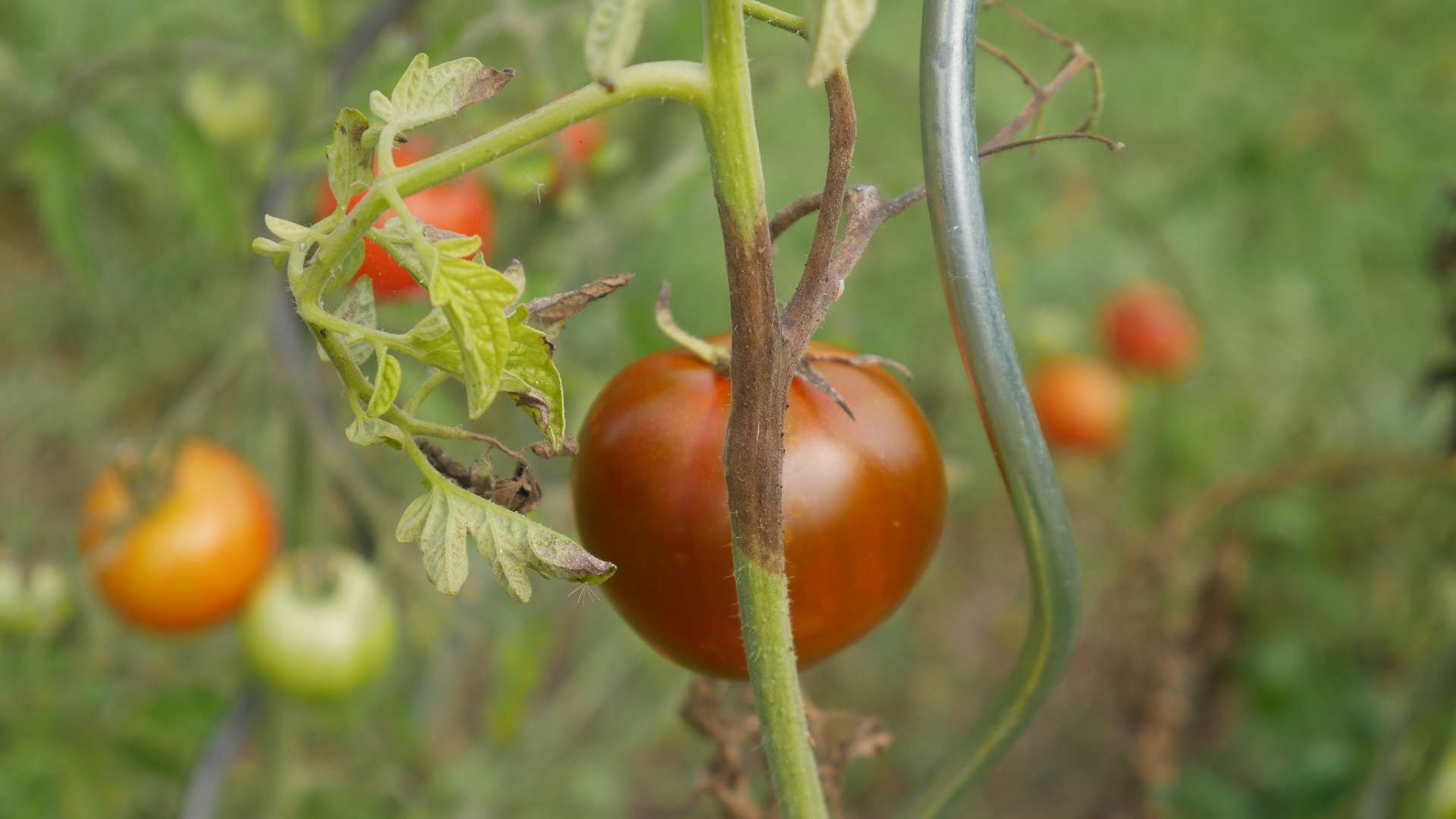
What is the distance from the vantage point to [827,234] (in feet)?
0.92

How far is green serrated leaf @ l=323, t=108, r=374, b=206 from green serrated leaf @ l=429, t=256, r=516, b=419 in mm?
42

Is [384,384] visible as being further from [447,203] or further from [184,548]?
[184,548]

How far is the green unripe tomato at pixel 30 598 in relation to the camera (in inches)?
38.3

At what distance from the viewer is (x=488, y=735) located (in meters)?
1.13

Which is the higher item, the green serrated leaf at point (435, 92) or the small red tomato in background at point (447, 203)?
the green serrated leaf at point (435, 92)

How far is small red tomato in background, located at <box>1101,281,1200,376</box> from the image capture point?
62.9 inches

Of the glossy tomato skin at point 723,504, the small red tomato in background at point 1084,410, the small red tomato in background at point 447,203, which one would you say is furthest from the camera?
the small red tomato in background at point 1084,410

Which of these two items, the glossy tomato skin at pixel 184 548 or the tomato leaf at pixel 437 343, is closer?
the tomato leaf at pixel 437 343

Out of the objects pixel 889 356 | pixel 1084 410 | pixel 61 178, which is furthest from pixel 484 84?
pixel 1084 410

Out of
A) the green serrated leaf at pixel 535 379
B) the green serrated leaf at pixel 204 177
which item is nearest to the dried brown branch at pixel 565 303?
the green serrated leaf at pixel 535 379

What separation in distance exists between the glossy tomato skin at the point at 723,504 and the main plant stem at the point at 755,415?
36 mm

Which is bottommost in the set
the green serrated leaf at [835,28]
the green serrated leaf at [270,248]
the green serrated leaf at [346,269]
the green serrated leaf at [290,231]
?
the green serrated leaf at [346,269]

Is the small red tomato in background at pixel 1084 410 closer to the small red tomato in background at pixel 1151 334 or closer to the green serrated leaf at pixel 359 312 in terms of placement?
the small red tomato in background at pixel 1151 334

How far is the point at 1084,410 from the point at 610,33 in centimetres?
146
